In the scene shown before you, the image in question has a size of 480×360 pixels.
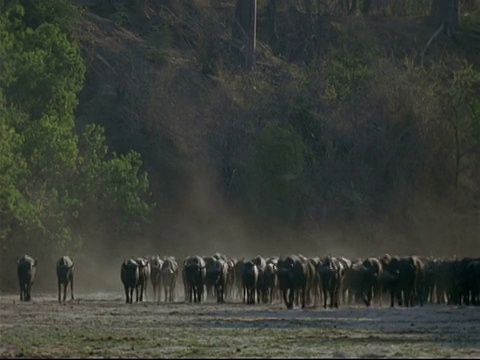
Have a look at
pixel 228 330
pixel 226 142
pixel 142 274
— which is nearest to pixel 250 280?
pixel 142 274

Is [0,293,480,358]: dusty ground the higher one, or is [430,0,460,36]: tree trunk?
[430,0,460,36]: tree trunk

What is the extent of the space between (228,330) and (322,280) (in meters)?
11.8

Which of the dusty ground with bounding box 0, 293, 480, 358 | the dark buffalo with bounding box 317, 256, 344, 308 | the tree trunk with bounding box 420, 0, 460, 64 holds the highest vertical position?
the tree trunk with bounding box 420, 0, 460, 64

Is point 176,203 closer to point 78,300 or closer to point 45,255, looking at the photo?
point 45,255

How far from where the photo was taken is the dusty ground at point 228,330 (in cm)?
2969

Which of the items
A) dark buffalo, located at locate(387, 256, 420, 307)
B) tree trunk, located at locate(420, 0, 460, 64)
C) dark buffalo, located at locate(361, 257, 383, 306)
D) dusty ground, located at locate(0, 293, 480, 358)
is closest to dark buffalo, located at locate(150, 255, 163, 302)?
dusty ground, located at locate(0, 293, 480, 358)

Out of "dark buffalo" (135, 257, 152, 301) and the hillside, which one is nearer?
"dark buffalo" (135, 257, 152, 301)

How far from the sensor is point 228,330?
118 ft

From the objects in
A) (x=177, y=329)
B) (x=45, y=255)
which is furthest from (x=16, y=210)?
(x=177, y=329)

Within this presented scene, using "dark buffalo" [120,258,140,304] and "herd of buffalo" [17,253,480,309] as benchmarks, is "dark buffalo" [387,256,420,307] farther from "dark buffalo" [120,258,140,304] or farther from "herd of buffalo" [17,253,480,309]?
"dark buffalo" [120,258,140,304]

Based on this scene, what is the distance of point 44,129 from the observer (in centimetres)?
5816

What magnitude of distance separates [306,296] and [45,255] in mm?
13865

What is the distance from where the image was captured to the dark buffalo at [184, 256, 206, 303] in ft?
168

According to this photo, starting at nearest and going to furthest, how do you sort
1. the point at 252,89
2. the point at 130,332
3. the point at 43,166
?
1. the point at 130,332
2. the point at 43,166
3. the point at 252,89
